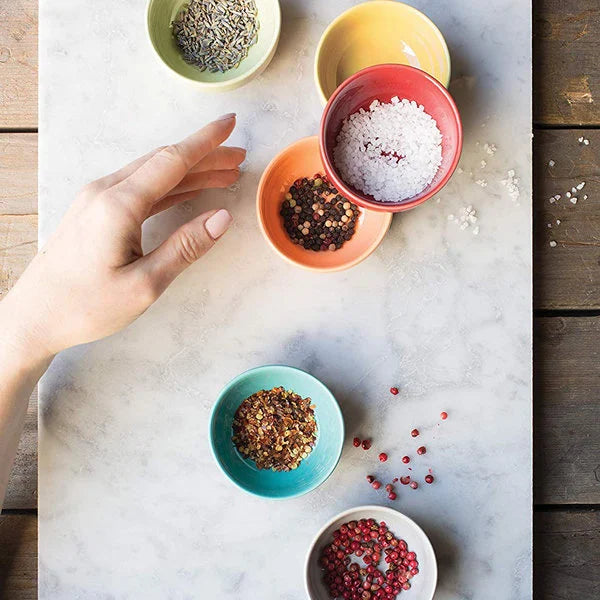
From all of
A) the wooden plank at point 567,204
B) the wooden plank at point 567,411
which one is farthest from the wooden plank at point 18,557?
the wooden plank at point 567,204

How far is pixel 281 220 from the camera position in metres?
1.16

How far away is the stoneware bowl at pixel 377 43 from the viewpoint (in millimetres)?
1097

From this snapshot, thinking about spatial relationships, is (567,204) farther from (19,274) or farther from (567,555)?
(19,274)

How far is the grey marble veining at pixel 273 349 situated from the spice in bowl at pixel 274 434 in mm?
65

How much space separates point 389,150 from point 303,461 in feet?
1.78

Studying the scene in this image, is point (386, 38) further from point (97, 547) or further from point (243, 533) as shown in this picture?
point (97, 547)

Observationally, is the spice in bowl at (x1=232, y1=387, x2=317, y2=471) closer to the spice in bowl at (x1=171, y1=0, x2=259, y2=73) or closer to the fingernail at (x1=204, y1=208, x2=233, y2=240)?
the fingernail at (x1=204, y1=208, x2=233, y2=240)

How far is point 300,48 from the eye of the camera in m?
1.18

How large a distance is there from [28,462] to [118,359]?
314 mm

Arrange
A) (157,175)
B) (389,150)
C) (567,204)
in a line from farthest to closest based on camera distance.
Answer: (567,204) < (389,150) < (157,175)

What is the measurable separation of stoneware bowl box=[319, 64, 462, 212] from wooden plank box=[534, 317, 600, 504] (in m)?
0.45

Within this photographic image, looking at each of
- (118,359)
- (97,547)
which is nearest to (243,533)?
(97,547)

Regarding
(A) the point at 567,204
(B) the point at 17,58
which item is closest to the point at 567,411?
(A) the point at 567,204

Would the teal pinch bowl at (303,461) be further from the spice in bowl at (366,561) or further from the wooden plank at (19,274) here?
the wooden plank at (19,274)
